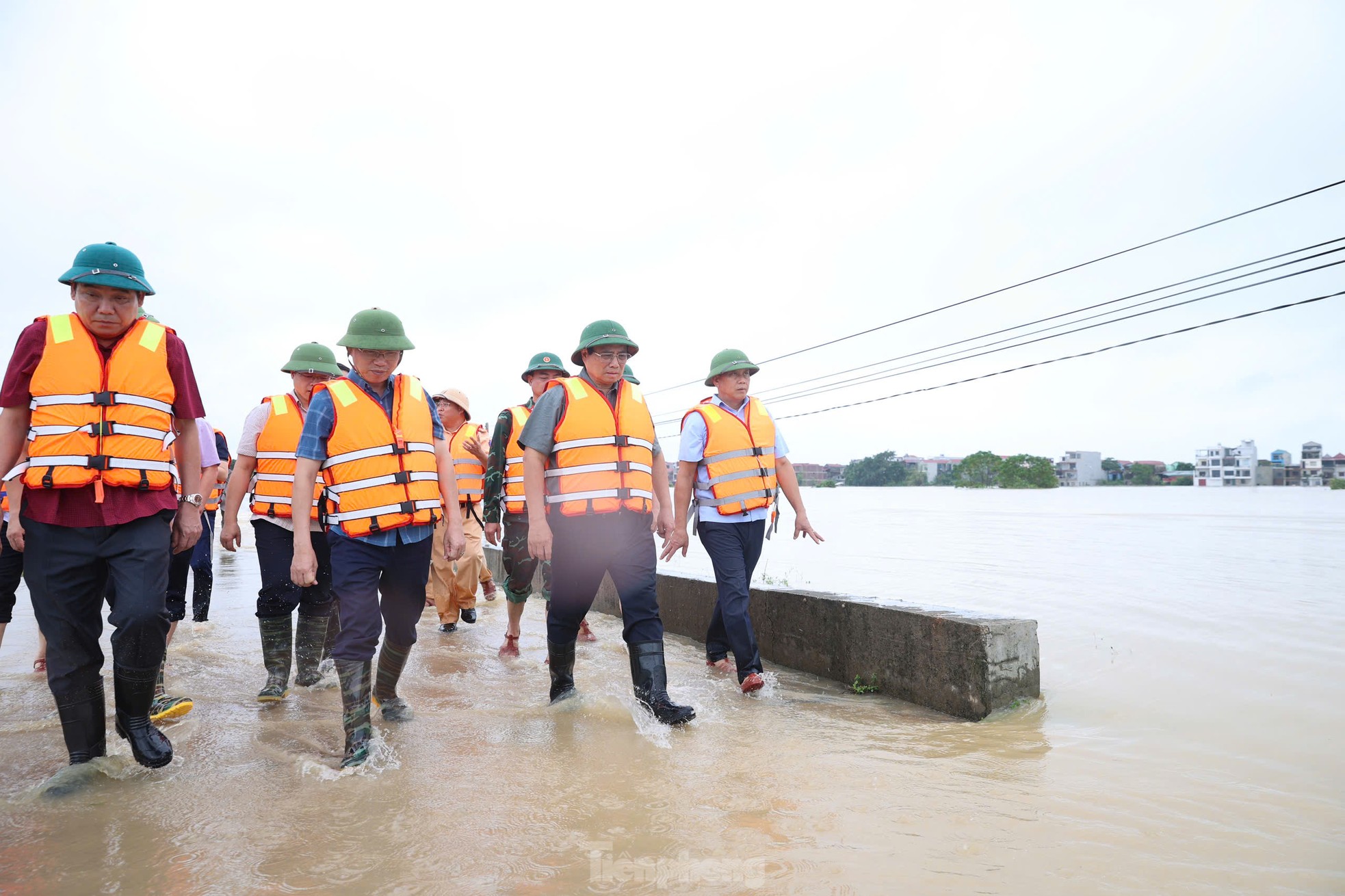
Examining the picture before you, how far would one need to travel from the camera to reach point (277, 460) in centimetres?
485

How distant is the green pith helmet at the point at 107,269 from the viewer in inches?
128

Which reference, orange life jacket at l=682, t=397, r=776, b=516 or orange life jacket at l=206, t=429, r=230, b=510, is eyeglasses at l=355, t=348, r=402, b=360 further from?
orange life jacket at l=206, t=429, r=230, b=510

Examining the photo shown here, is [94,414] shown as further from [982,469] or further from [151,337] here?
[982,469]

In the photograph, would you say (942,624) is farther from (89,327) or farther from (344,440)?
(89,327)

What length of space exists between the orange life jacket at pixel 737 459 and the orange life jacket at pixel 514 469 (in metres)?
1.57

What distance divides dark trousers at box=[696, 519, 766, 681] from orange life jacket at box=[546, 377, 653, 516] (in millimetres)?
929

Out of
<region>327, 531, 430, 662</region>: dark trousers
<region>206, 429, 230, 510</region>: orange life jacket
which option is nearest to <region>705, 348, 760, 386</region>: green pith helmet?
<region>327, 531, 430, 662</region>: dark trousers

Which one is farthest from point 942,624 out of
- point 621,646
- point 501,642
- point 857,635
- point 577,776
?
point 501,642

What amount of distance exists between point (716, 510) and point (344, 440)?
2.35 m

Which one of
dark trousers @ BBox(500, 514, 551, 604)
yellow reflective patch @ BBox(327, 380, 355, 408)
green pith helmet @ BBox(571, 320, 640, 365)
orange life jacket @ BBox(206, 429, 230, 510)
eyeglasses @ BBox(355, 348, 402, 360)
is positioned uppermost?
green pith helmet @ BBox(571, 320, 640, 365)

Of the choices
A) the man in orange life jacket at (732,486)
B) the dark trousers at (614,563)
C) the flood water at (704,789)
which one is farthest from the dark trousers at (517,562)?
the dark trousers at (614,563)

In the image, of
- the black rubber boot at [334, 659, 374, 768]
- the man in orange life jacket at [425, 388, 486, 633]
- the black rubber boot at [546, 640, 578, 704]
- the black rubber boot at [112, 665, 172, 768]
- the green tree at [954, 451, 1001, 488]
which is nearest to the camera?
the black rubber boot at [112, 665, 172, 768]

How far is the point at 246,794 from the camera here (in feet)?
10.6

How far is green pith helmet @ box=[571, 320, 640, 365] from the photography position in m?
4.31
